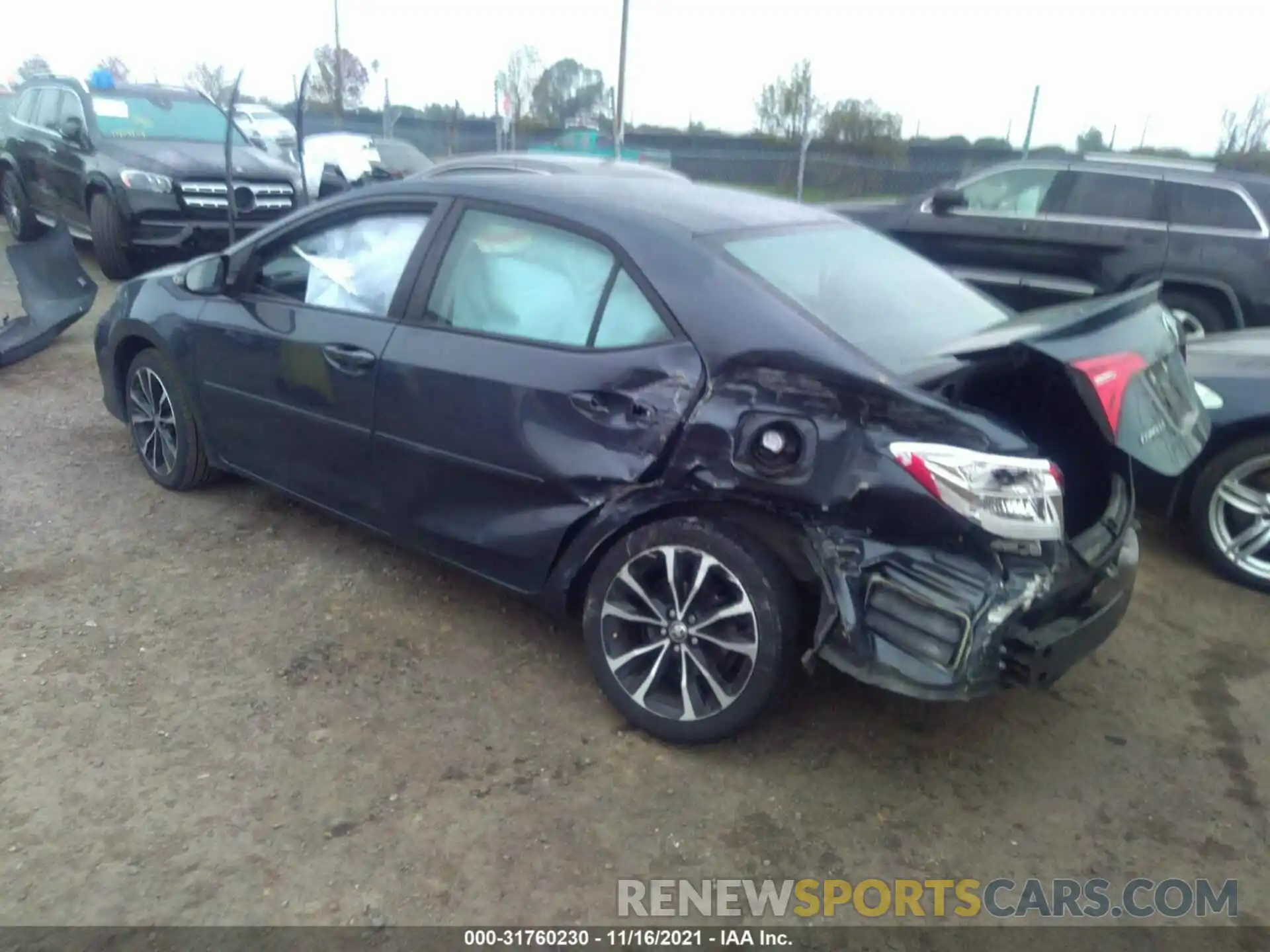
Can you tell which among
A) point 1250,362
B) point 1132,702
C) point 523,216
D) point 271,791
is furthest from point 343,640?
point 1250,362

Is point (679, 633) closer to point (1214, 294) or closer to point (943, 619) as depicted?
point (943, 619)

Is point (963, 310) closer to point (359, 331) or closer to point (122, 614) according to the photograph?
point (359, 331)

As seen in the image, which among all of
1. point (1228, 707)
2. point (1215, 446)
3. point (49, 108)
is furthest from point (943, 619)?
point (49, 108)

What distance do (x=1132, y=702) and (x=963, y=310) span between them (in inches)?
58.7

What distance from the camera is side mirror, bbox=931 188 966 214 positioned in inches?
328

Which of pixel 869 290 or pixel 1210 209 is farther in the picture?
pixel 1210 209

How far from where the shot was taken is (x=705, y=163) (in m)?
22.7

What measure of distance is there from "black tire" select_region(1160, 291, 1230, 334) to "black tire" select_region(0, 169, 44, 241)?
11.3 meters

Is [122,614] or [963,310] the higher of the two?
[963,310]

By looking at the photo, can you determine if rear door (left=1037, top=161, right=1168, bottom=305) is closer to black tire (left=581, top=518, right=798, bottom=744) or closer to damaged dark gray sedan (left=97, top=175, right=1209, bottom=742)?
damaged dark gray sedan (left=97, top=175, right=1209, bottom=742)

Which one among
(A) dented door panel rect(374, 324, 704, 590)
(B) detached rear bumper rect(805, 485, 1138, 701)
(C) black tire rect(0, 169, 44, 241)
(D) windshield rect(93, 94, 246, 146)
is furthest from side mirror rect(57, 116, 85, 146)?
(B) detached rear bumper rect(805, 485, 1138, 701)

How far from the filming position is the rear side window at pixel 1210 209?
24.8ft

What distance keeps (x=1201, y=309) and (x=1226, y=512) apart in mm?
3980

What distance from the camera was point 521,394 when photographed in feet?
10.4
